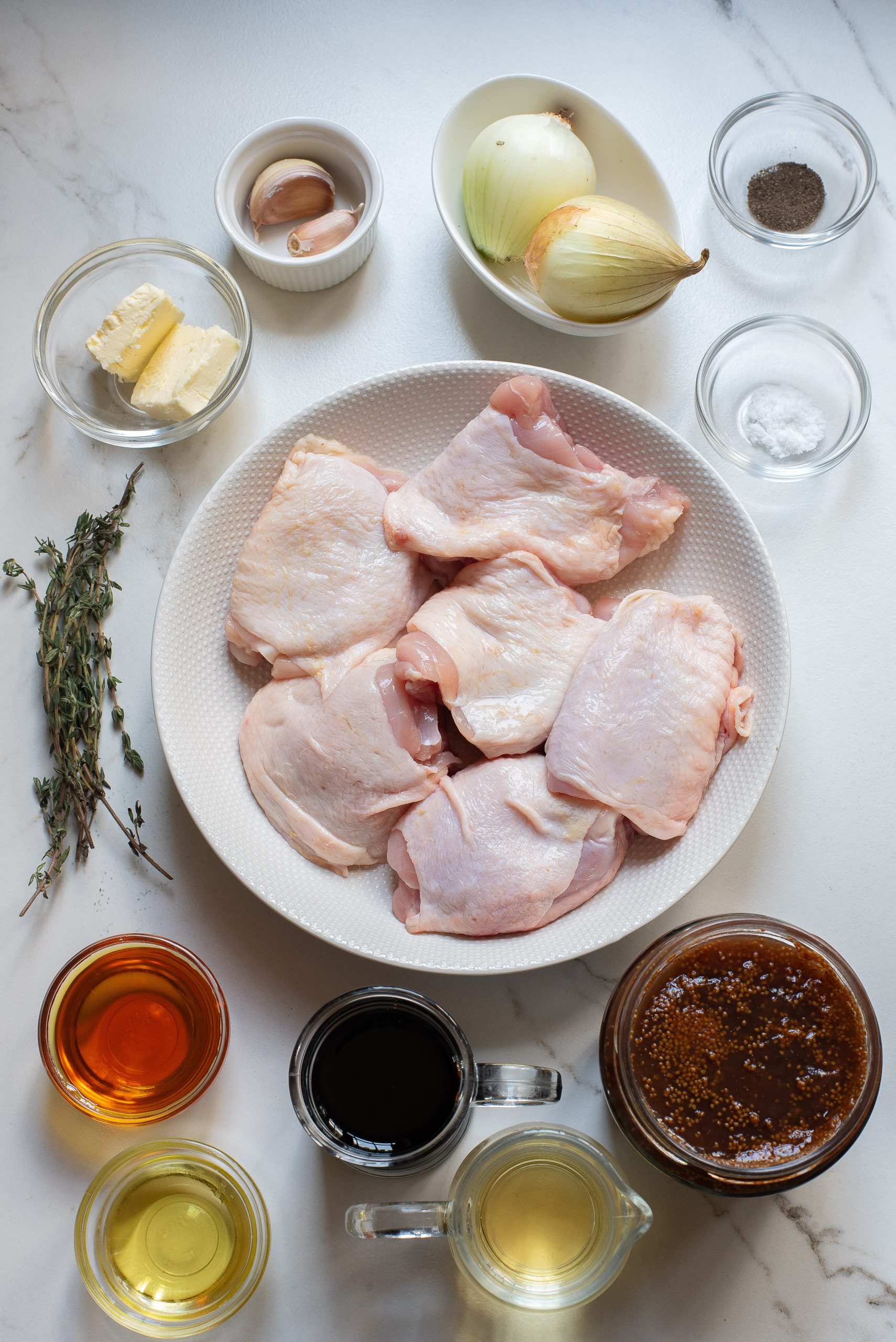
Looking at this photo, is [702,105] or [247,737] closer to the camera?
[247,737]

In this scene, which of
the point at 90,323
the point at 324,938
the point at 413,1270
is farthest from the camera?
the point at 90,323

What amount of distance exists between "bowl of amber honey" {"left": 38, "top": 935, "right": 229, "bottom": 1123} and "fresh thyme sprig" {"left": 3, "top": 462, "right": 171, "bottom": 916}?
0.15 m

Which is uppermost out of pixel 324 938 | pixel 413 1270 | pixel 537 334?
pixel 537 334

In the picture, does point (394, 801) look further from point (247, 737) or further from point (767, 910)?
point (767, 910)

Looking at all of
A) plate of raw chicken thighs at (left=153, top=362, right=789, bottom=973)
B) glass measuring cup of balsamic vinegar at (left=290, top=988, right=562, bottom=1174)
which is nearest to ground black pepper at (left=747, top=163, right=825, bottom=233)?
plate of raw chicken thighs at (left=153, top=362, right=789, bottom=973)

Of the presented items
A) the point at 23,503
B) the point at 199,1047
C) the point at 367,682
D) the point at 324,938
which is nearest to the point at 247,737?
the point at 367,682

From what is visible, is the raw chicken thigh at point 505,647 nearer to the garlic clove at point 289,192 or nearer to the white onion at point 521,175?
the white onion at point 521,175

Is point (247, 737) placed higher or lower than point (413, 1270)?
higher

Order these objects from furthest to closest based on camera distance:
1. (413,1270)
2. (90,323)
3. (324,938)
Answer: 1. (90,323)
2. (413,1270)
3. (324,938)

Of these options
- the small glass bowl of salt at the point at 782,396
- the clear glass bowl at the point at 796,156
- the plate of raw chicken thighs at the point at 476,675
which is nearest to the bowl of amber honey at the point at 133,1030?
the plate of raw chicken thighs at the point at 476,675

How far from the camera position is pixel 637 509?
158 cm

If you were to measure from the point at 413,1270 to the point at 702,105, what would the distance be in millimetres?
1990

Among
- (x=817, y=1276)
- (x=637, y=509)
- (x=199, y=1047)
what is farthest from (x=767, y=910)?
(x=199, y=1047)

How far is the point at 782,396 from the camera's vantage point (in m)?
1.79
